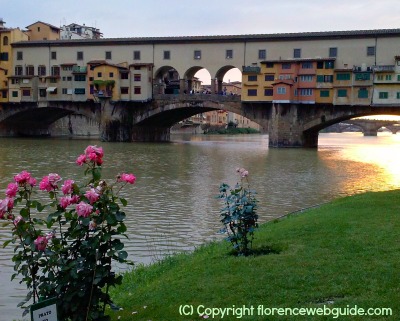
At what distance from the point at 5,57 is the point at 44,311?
75.7m

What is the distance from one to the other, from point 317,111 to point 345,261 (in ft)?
174

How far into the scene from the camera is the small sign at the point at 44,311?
4449 mm

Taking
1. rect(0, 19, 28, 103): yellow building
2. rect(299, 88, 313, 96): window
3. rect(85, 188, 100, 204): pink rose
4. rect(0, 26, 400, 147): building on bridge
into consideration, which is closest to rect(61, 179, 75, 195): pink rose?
rect(85, 188, 100, 204): pink rose

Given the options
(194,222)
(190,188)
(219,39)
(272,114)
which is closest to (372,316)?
(194,222)

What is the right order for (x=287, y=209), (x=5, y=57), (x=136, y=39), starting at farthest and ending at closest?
(x=5, y=57) → (x=136, y=39) → (x=287, y=209)

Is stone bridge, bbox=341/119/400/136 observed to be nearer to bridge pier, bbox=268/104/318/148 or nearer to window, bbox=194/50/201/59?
window, bbox=194/50/201/59

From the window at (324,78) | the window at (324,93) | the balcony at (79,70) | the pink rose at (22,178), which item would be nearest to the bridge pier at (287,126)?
the window at (324,93)

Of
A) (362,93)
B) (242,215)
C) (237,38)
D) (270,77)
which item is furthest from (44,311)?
(237,38)

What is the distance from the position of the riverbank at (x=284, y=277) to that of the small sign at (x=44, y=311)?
1.73 m

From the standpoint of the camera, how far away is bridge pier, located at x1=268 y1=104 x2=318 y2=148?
194ft

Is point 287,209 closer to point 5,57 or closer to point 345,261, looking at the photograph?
point 345,261

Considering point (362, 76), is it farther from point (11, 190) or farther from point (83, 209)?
point (11, 190)

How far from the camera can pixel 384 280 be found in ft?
22.0

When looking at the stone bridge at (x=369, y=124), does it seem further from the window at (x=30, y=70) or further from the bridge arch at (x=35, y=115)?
the window at (x=30, y=70)
